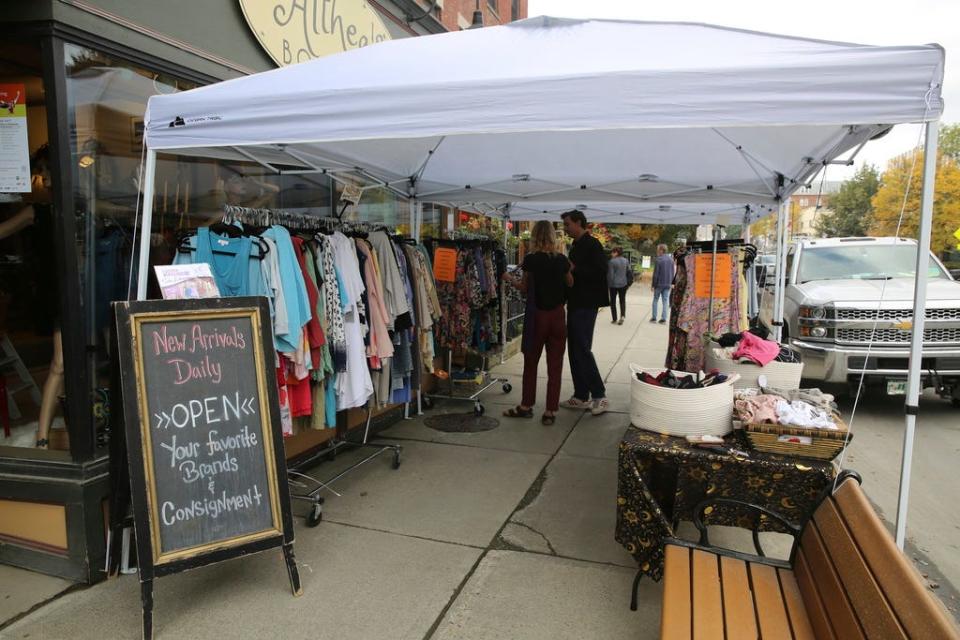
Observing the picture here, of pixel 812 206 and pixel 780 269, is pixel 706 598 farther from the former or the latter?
pixel 812 206

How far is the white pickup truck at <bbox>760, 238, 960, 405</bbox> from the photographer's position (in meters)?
6.22

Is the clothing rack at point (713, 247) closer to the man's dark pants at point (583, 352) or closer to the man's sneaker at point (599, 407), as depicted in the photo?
the man's dark pants at point (583, 352)

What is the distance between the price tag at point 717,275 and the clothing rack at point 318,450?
9.20 ft

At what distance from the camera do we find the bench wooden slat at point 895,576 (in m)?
1.43

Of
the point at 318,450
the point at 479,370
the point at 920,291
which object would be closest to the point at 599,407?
the point at 479,370

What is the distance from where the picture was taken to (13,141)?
11.3 feet

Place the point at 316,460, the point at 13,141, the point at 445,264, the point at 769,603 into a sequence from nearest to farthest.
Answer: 1. the point at 769,603
2. the point at 13,141
3. the point at 316,460
4. the point at 445,264

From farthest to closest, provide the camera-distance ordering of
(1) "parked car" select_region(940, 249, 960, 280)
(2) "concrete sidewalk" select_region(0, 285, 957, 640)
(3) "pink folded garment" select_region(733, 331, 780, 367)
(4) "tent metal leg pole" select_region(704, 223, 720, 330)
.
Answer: (1) "parked car" select_region(940, 249, 960, 280) → (4) "tent metal leg pole" select_region(704, 223, 720, 330) → (3) "pink folded garment" select_region(733, 331, 780, 367) → (2) "concrete sidewalk" select_region(0, 285, 957, 640)

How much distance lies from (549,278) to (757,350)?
→ 264cm

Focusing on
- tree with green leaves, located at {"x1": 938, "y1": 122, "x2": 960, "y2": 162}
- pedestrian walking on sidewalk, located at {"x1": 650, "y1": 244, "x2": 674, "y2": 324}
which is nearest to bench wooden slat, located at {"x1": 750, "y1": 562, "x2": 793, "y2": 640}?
pedestrian walking on sidewalk, located at {"x1": 650, "y1": 244, "x2": 674, "y2": 324}

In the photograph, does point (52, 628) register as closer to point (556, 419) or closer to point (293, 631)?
point (293, 631)

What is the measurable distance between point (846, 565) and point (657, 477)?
4.93 ft

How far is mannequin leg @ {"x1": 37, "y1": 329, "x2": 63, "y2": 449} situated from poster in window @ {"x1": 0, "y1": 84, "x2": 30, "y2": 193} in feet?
2.87

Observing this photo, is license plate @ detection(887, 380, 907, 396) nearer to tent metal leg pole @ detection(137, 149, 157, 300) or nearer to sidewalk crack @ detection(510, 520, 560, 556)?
sidewalk crack @ detection(510, 520, 560, 556)
